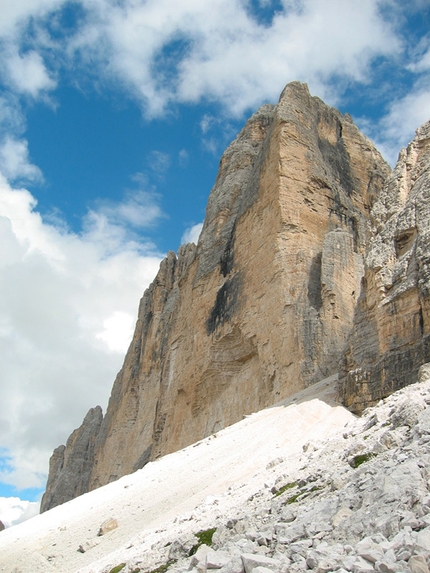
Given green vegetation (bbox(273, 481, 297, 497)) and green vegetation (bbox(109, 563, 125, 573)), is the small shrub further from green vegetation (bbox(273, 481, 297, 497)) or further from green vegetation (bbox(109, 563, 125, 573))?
green vegetation (bbox(109, 563, 125, 573))

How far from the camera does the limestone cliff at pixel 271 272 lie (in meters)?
24.1

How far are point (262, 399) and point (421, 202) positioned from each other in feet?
35.7

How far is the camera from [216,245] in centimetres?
3294

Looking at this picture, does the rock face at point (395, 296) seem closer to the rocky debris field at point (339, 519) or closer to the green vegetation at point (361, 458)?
the rocky debris field at point (339, 519)

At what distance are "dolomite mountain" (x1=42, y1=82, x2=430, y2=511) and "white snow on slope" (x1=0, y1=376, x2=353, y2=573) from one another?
1993mm

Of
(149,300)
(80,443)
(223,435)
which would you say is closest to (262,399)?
(223,435)

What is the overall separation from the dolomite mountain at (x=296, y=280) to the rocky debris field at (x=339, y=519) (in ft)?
18.6

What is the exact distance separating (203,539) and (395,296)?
30.9ft

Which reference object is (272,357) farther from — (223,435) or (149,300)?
(149,300)

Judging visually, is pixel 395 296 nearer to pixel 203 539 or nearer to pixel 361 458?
pixel 361 458

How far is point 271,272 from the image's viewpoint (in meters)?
26.4

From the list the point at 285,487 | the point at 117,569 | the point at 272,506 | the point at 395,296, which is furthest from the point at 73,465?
the point at 272,506

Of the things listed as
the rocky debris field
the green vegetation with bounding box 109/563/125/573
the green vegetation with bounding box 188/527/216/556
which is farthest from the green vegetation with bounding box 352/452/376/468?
the green vegetation with bounding box 109/563/125/573

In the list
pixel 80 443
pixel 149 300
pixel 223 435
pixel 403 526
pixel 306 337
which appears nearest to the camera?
pixel 403 526
